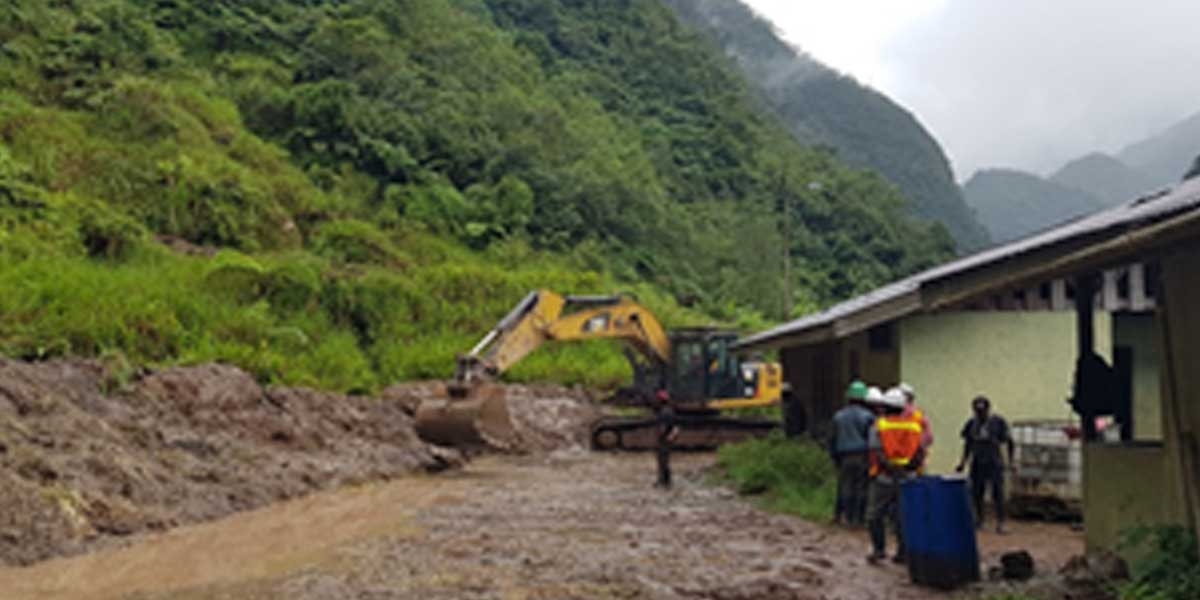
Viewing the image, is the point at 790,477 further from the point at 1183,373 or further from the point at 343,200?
the point at 343,200

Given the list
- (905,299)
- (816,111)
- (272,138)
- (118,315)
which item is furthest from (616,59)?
(905,299)

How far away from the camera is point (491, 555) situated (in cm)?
1066

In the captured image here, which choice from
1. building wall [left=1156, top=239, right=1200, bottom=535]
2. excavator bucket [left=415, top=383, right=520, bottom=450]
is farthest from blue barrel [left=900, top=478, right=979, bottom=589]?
excavator bucket [left=415, top=383, right=520, bottom=450]

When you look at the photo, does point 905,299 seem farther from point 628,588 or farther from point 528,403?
point 528,403

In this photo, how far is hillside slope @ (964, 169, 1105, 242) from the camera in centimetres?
16550

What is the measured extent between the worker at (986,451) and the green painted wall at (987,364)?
72.2 inches

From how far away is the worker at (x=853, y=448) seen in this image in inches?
458

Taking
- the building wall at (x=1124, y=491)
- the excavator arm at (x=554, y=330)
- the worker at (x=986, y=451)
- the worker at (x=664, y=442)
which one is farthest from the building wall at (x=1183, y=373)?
the excavator arm at (x=554, y=330)

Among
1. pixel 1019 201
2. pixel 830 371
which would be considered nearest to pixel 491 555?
pixel 830 371

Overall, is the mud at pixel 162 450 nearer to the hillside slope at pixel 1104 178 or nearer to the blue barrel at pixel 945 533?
the blue barrel at pixel 945 533

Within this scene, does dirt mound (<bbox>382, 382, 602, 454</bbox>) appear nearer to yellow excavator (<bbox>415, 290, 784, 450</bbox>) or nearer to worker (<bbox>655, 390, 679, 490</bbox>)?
yellow excavator (<bbox>415, 290, 784, 450</bbox>)

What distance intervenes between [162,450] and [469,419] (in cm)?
473

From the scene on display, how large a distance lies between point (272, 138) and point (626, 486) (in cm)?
2790

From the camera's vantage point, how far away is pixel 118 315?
18703mm
